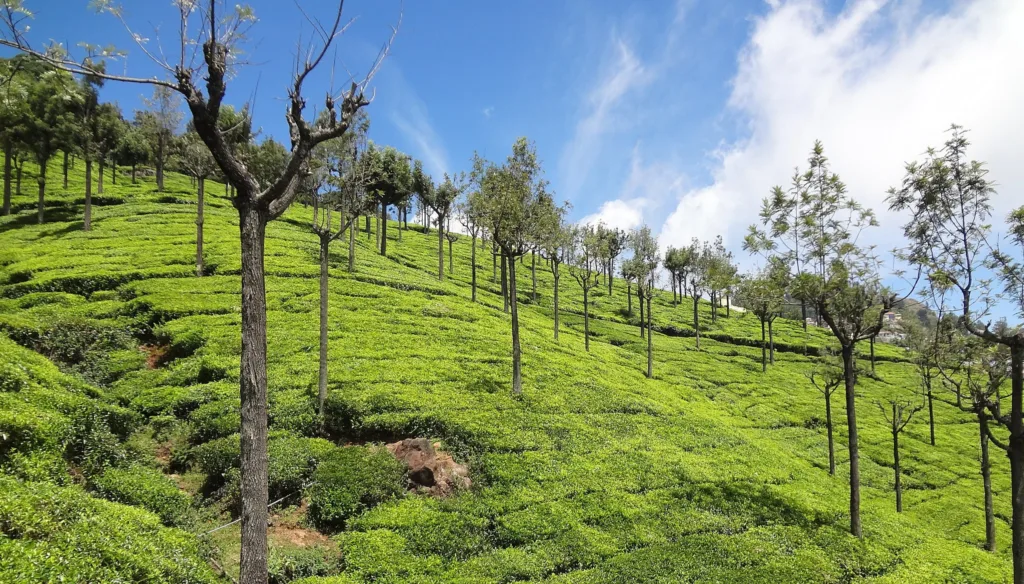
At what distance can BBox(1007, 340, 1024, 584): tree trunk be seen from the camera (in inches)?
559

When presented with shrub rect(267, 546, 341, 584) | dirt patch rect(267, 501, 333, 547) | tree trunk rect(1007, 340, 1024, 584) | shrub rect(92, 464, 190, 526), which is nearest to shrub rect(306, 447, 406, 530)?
dirt patch rect(267, 501, 333, 547)

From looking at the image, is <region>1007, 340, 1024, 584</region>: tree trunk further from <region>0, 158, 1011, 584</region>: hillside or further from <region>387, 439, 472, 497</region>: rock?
<region>387, 439, 472, 497</region>: rock

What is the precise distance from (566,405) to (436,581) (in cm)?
A: 1330

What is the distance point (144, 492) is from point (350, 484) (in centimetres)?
568

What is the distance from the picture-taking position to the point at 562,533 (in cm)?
1523

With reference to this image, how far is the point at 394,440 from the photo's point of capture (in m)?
18.5

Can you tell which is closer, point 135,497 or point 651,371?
point 135,497

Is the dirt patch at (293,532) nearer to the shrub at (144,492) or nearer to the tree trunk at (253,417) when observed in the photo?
the shrub at (144,492)

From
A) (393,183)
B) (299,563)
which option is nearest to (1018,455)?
(299,563)

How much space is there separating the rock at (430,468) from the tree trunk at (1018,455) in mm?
17936

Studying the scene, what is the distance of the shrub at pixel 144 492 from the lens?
12250mm

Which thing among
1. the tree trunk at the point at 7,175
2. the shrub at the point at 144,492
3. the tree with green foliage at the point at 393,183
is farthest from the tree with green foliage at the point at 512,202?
the tree trunk at the point at 7,175

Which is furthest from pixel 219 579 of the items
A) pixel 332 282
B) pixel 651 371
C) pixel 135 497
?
pixel 651 371

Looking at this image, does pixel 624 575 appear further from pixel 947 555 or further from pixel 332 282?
pixel 332 282
